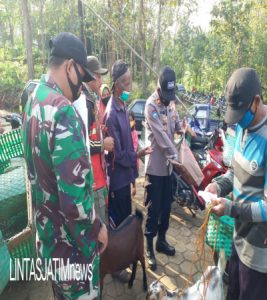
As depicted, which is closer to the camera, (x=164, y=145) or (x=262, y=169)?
(x=262, y=169)

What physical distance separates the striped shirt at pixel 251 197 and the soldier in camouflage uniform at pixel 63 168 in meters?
0.91

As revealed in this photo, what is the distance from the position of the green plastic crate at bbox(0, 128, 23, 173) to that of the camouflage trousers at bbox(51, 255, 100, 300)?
264cm

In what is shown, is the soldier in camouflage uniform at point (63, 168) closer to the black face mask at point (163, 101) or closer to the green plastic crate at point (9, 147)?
the black face mask at point (163, 101)

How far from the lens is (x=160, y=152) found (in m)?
3.32

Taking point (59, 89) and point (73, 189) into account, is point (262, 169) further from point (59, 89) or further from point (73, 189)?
point (59, 89)

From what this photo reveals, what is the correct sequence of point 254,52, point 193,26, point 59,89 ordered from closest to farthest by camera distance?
point 59,89, point 254,52, point 193,26

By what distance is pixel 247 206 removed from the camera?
1836 mm

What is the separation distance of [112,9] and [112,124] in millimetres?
15334

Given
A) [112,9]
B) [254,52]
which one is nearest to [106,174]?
[112,9]

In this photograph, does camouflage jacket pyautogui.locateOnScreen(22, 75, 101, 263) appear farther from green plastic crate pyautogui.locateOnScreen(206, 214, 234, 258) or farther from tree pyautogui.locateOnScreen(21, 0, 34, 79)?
tree pyautogui.locateOnScreen(21, 0, 34, 79)

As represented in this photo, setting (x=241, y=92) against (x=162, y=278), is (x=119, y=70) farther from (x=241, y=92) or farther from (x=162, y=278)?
(x=162, y=278)

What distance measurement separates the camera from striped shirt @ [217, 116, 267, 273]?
1810mm

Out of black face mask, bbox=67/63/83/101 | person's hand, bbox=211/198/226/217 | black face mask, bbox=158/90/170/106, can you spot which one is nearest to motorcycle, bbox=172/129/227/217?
black face mask, bbox=158/90/170/106

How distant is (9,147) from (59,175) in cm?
311
